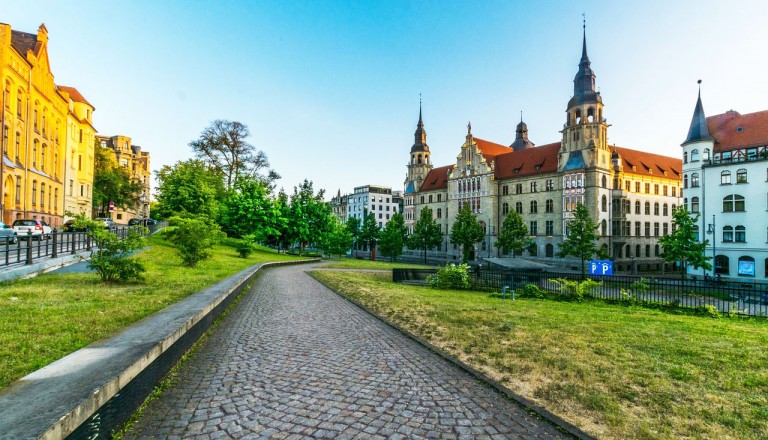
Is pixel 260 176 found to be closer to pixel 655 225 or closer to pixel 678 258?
pixel 678 258

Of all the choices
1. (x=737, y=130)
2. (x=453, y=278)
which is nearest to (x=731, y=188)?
(x=737, y=130)

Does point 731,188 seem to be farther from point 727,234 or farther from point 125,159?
point 125,159

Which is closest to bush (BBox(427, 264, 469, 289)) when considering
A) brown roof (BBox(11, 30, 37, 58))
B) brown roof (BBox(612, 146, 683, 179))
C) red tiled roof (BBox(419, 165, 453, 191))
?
brown roof (BBox(11, 30, 37, 58))

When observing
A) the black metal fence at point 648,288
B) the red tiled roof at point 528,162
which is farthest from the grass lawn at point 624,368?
the red tiled roof at point 528,162

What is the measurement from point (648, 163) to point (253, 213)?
63813 mm

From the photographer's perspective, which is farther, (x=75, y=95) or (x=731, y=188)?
(x=75, y=95)

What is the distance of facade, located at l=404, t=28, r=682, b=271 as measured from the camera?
177ft

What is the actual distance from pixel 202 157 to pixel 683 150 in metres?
65.1

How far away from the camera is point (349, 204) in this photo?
126875 millimetres

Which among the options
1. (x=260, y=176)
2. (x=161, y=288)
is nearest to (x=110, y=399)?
(x=161, y=288)

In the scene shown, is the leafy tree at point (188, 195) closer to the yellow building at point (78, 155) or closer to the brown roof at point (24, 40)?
the yellow building at point (78, 155)

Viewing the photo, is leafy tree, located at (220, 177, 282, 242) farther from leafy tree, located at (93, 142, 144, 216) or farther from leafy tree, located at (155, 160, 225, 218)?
leafy tree, located at (93, 142, 144, 216)

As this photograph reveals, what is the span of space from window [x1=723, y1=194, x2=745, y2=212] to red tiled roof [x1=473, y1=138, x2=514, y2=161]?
34782mm

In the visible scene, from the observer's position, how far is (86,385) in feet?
12.7
